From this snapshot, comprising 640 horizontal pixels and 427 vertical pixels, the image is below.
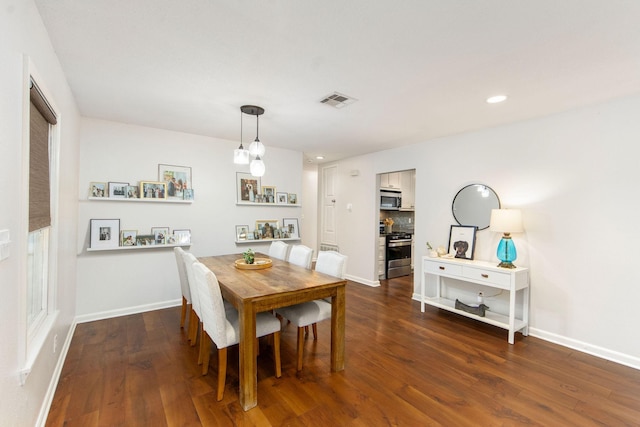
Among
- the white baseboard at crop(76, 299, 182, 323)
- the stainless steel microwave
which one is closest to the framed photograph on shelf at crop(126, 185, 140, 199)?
the white baseboard at crop(76, 299, 182, 323)

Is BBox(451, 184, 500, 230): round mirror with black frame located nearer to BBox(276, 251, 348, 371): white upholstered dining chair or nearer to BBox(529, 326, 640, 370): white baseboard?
BBox(529, 326, 640, 370): white baseboard

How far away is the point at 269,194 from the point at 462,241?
2880 mm

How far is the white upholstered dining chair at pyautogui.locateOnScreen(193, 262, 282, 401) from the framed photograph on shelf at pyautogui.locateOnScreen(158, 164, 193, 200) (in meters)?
2.12

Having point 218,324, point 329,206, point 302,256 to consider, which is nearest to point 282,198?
point 329,206

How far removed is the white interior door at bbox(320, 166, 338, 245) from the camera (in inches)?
236

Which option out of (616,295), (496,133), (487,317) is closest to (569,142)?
(496,133)

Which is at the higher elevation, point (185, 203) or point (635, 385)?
point (185, 203)

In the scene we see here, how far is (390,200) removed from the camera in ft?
19.0

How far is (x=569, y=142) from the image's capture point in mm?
2977

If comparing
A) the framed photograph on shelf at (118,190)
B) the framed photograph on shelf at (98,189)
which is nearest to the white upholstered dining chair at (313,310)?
the framed photograph on shelf at (118,190)

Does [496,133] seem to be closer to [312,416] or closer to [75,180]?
[312,416]

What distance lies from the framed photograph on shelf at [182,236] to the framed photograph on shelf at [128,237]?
0.46 meters

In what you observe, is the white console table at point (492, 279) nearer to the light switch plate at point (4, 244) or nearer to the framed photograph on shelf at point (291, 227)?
the framed photograph on shelf at point (291, 227)

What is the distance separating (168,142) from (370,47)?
10.1 ft
